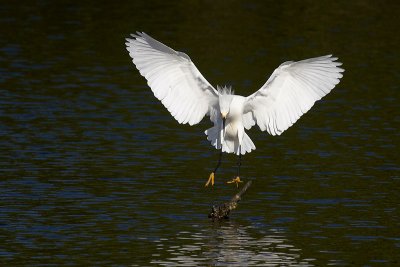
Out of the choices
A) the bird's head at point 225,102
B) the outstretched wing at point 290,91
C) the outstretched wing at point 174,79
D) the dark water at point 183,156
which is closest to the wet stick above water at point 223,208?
the dark water at point 183,156

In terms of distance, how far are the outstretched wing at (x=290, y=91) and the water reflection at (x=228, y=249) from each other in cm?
181

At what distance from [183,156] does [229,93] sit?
12.6ft

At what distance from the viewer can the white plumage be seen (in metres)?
16.0

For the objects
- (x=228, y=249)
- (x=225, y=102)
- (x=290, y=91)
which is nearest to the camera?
(x=228, y=249)

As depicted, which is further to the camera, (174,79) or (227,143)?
(227,143)

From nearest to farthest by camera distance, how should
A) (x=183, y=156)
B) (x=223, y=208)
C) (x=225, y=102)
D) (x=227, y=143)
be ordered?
1. (x=223, y=208)
2. (x=225, y=102)
3. (x=227, y=143)
4. (x=183, y=156)

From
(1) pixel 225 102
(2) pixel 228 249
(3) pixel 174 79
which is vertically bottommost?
(2) pixel 228 249

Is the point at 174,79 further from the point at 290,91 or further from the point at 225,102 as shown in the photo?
the point at 290,91

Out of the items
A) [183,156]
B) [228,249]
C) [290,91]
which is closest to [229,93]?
[290,91]

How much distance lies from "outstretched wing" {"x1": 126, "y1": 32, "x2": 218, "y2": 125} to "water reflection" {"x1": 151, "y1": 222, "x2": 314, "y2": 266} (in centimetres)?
193

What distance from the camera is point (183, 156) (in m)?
20.0

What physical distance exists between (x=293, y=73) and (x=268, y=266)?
11.0ft

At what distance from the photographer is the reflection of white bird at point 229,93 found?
52.5ft

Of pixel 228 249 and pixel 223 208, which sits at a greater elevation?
pixel 223 208
